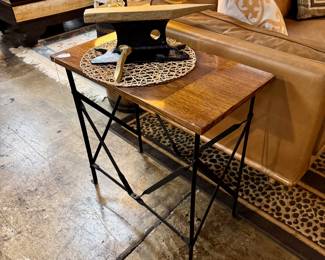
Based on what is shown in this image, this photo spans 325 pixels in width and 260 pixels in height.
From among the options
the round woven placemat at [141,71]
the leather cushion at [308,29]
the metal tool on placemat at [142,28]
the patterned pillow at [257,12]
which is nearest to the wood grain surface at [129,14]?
the metal tool on placemat at [142,28]

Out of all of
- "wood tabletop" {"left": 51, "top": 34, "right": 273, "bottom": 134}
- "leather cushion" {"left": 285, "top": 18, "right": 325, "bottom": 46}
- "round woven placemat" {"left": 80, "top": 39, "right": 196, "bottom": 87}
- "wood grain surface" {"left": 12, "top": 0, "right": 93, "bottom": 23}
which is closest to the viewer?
"wood tabletop" {"left": 51, "top": 34, "right": 273, "bottom": 134}

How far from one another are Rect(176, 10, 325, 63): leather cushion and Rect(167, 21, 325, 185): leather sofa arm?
32mm

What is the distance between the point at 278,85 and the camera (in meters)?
1.19

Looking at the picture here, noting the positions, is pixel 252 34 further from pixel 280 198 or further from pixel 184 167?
pixel 280 198

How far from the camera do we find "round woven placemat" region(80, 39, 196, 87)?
94cm

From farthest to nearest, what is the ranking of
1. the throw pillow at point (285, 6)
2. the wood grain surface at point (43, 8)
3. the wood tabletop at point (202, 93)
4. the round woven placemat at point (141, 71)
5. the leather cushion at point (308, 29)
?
the wood grain surface at point (43, 8) → the throw pillow at point (285, 6) → the leather cushion at point (308, 29) → the round woven placemat at point (141, 71) → the wood tabletop at point (202, 93)

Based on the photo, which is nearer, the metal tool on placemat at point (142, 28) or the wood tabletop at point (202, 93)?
the wood tabletop at point (202, 93)

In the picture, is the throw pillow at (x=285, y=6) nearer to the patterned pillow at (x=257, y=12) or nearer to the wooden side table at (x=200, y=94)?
the patterned pillow at (x=257, y=12)

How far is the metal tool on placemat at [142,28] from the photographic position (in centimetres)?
95

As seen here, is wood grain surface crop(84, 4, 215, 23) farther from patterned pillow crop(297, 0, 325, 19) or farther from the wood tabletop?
patterned pillow crop(297, 0, 325, 19)

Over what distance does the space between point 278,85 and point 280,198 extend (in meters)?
0.57

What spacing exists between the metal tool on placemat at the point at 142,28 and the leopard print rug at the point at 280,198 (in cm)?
75

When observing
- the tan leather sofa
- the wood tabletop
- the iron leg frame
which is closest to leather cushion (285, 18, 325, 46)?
the tan leather sofa

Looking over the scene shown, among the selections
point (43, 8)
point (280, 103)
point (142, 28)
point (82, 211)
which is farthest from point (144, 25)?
point (43, 8)
